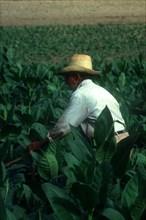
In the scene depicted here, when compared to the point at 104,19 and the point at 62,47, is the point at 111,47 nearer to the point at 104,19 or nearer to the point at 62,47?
the point at 62,47

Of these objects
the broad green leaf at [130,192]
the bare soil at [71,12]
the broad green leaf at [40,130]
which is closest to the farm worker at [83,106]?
the broad green leaf at [40,130]

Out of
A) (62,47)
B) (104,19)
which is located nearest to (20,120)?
(62,47)

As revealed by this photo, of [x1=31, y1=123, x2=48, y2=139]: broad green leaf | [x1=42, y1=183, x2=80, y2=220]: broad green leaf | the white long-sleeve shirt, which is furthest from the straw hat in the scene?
[x1=42, y1=183, x2=80, y2=220]: broad green leaf

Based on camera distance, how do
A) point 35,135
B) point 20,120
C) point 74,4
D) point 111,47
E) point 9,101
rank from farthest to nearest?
point 74,4
point 111,47
point 9,101
point 20,120
point 35,135

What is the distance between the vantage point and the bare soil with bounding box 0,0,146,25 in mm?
29969

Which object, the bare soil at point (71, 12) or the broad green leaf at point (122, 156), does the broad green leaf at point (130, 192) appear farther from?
the bare soil at point (71, 12)

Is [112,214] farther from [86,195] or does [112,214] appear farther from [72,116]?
[72,116]

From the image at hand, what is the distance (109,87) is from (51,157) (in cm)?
491

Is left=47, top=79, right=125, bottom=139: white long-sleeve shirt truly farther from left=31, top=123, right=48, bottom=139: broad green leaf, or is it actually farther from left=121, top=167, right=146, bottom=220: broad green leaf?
left=121, top=167, right=146, bottom=220: broad green leaf

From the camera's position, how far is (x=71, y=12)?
32281 millimetres

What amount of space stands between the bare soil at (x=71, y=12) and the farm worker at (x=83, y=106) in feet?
75.9

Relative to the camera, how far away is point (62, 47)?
23203 millimetres

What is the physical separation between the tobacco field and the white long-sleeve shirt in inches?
7.6

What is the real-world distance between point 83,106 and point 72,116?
0.47ft
